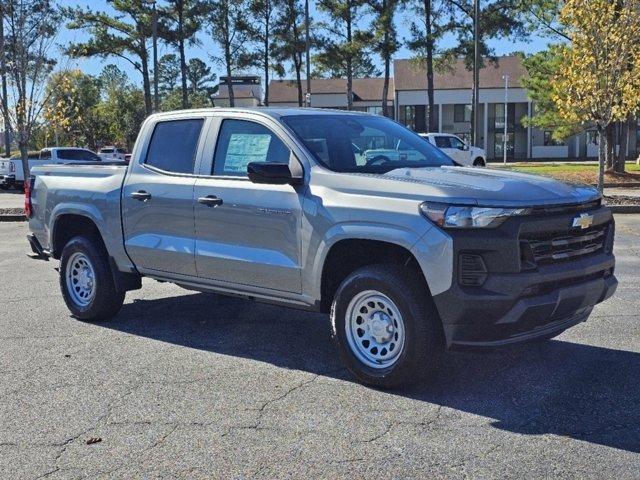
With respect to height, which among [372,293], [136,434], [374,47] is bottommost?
[136,434]

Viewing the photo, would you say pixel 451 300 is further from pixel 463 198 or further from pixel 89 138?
pixel 89 138

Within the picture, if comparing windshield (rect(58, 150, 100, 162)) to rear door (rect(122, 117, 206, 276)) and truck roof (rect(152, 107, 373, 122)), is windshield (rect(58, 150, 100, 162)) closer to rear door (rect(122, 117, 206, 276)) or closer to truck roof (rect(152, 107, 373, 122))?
rear door (rect(122, 117, 206, 276))

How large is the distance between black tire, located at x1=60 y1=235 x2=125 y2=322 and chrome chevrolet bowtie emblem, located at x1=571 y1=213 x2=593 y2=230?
418cm

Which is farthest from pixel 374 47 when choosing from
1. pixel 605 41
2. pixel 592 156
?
pixel 592 156

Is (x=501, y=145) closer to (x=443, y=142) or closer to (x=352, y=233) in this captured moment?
(x=443, y=142)

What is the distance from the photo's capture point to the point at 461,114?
Result: 212 ft

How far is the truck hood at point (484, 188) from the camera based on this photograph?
14.7ft

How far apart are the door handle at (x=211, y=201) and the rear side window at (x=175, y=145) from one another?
1.42 feet

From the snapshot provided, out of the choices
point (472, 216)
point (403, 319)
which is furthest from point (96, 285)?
point (472, 216)

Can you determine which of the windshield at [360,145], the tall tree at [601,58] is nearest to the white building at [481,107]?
the tall tree at [601,58]

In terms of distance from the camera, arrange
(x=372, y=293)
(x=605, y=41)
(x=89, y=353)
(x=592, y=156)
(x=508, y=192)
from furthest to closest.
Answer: (x=592, y=156) → (x=605, y=41) → (x=89, y=353) → (x=372, y=293) → (x=508, y=192)

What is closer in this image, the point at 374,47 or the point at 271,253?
the point at 271,253

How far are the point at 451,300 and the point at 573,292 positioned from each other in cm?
85

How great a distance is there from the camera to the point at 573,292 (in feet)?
15.3
